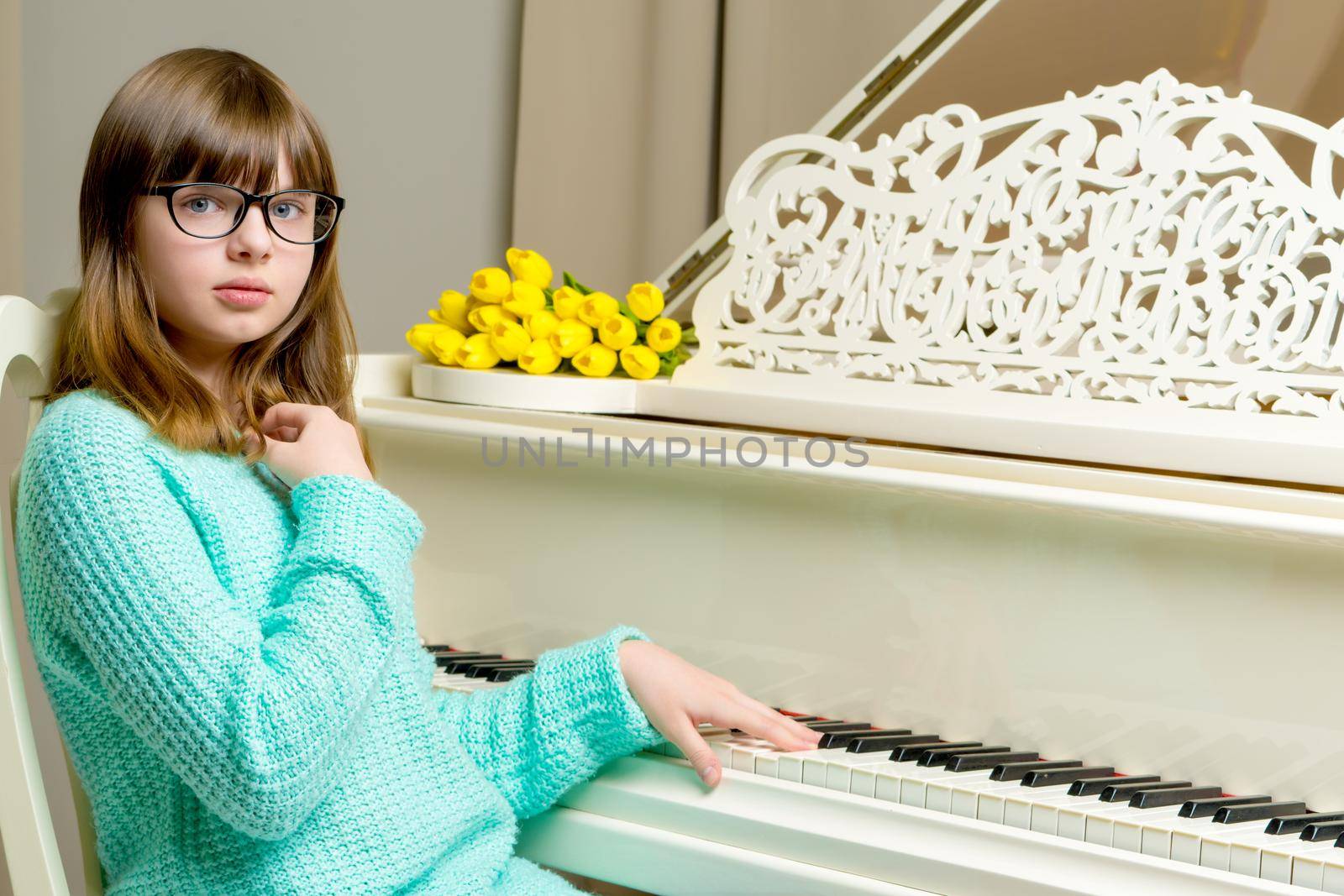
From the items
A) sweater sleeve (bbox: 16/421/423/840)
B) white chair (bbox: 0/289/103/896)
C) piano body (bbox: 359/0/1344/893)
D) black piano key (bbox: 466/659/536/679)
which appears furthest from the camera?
black piano key (bbox: 466/659/536/679)

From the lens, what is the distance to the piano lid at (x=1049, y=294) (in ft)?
4.39

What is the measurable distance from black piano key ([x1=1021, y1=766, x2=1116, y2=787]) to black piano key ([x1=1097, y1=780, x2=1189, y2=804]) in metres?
0.04

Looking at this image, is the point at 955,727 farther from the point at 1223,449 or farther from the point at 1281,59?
the point at 1281,59

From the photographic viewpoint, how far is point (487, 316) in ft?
6.18

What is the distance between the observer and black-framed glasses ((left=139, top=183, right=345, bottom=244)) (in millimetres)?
1126

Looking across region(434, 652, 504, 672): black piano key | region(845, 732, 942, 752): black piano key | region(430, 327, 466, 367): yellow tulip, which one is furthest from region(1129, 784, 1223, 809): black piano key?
region(430, 327, 466, 367): yellow tulip

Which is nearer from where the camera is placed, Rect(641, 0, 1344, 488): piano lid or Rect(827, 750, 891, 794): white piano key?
Rect(827, 750, 891, 794): white piano key

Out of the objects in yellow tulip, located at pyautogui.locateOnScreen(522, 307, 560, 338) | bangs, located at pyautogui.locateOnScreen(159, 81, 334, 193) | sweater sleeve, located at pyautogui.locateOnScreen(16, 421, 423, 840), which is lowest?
sweater sleeve, located at pyautogui.locateOnScreen(16, 421, 423, 840)

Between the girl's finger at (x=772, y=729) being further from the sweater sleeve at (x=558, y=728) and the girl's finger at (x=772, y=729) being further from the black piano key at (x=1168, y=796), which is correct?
the black piano key at (x=1168, y=796)

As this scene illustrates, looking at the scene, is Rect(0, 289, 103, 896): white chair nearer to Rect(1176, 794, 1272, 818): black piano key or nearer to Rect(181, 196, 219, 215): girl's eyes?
Rect(181, 196, 219, 215): girl's eyes

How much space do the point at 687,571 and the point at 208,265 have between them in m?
0.67

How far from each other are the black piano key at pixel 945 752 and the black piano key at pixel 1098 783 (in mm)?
114

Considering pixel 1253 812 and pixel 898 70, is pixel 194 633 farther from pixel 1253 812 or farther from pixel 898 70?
pixel 898 70

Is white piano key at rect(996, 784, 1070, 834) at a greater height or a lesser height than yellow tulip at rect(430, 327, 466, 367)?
lesser
